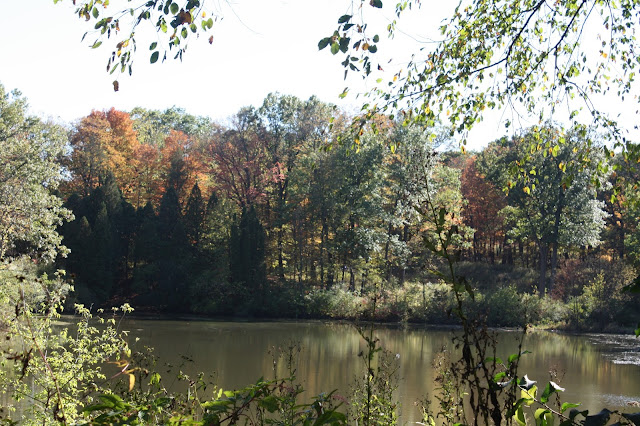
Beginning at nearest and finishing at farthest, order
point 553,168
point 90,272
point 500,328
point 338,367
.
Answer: point 338,367 → point 500,328 → point 553,168 → point 90,272

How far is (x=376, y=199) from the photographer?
28750 mm

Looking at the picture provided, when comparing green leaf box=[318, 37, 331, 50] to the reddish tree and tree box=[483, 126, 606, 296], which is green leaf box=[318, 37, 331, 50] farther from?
the reddish tree

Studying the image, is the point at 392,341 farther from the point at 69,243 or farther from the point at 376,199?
the point at 69,243

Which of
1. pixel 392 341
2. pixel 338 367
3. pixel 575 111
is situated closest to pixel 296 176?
pixel 392 341

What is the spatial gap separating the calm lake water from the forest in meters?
2.82

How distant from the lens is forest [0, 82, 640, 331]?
25.4 m

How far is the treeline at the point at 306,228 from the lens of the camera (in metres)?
26.9

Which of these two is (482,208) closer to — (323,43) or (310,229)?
(310,229)

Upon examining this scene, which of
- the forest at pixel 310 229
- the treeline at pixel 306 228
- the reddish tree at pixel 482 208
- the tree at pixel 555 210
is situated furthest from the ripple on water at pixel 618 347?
the reddish tree at pixel 482 208

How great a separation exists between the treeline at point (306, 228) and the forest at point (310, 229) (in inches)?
3.0

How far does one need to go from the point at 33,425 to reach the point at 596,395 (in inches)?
433

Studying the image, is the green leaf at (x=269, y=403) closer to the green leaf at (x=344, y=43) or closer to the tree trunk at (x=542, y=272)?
the green leaf at (x=344, y=43)

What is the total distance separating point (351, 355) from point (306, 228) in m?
14.6

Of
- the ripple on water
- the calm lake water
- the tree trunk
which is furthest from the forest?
the calm lake water
